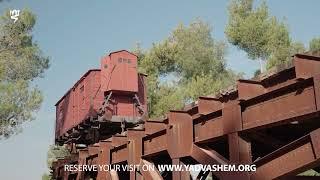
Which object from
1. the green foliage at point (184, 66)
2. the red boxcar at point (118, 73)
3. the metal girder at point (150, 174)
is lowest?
the metal girder at point (150, 174)

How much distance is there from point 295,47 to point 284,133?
3120cm

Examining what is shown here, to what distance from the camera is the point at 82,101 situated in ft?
80.8

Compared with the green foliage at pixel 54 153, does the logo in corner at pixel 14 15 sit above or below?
above

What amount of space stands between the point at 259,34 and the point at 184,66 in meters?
9.78

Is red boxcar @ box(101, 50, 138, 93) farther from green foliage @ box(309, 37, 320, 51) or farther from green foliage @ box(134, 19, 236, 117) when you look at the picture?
green foliage @ box(309, 37, 320, 51)

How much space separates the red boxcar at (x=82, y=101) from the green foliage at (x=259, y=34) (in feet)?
57.3

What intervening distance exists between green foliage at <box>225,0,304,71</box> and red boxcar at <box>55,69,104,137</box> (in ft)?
57.3

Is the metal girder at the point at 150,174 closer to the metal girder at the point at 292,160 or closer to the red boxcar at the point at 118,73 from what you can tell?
the metal girder at the point at 292,160

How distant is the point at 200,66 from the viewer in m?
44.8

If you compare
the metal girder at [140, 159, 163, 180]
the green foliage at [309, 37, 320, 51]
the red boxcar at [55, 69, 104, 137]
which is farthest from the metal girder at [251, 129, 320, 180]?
the green foliage at [309, 37, 320, 51]

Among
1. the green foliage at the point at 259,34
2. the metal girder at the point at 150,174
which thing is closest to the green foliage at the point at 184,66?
the green foliage at the point at 259,34

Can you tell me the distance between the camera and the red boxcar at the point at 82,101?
77.2 feet

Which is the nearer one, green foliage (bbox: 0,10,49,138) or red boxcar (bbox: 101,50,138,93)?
red boxcar (bbox: 101,50,138,93)

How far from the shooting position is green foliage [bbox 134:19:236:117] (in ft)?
127
